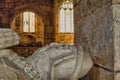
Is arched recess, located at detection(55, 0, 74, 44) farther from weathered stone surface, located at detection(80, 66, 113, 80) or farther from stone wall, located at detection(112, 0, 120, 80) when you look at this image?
stone wall, located at detection(112, 0, 120, 80)

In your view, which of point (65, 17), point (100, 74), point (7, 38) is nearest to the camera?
point (7, 38)

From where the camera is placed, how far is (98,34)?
5.71ft

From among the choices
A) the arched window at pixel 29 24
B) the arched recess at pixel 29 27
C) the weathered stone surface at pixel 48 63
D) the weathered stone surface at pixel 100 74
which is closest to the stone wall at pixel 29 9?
the arched recess at pixel 29 27

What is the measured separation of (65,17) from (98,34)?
10850mm

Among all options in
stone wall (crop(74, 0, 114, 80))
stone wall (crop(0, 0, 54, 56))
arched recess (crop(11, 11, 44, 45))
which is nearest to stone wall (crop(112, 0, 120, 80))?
stone wall (crop(74, 0, 114, 80))

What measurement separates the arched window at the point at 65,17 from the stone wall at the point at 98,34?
1002 centimetres

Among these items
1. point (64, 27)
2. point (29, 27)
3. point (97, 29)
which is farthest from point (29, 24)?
point (97, 29)

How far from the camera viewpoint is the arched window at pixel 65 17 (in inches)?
482

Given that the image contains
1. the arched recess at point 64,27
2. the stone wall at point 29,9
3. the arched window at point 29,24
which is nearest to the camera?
the arched recess at point 64,27

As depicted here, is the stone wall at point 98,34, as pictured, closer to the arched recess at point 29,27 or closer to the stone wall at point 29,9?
the stone wall at point 29,9

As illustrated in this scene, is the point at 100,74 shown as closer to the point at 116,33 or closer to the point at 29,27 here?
the point at 116,33

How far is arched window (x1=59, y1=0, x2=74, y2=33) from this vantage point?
12234 millimetres

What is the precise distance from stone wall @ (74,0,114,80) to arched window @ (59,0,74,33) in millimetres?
10020

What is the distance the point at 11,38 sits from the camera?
137cm
